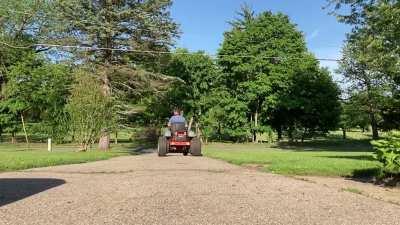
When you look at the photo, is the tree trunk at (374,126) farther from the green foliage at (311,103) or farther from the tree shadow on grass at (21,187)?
the tree shadow on grass at (21,187)

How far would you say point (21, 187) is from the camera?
39.4 feet

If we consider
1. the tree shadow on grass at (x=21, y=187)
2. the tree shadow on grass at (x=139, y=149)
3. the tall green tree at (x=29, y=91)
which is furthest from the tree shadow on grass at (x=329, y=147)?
the tree shadow on grass at (x=21, y=187)

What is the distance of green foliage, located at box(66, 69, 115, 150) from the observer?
32.5m

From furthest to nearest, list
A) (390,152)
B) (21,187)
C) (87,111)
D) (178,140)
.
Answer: (87,111)
(178,140)
(390,152)
(21,187)

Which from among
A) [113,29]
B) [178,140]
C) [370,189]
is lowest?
[370,189]

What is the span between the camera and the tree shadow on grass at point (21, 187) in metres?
10.3

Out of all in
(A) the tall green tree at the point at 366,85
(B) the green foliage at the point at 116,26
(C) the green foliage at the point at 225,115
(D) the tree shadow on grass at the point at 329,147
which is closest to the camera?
(B) the green foliage at the point at 116,26

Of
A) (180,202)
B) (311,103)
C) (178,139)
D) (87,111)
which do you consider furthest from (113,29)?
(180,202)

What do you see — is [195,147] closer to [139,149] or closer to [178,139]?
[178,139]

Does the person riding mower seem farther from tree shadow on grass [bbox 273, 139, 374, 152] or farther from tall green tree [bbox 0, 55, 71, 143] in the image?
tall green tree [bbox 0, 55, 71, 143]

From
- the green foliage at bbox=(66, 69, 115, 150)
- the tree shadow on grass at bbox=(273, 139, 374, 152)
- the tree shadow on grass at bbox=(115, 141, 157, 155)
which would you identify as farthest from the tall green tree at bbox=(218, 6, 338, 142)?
the green foliage at bbox=(66, 69, 115, 150)

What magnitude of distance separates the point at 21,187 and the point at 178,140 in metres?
16.5

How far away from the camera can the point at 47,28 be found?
55.1 m

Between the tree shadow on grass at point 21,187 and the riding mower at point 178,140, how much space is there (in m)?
14.3
